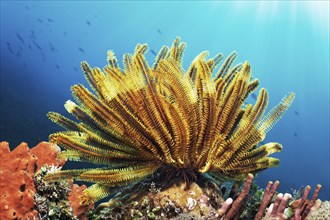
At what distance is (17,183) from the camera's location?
157 inches

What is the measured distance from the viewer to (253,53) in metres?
129

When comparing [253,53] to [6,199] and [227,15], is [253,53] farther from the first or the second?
[6,199]

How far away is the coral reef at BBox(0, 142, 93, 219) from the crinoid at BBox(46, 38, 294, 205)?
29cm

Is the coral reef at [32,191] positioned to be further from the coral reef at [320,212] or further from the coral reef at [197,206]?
the coral reef at [320,212]

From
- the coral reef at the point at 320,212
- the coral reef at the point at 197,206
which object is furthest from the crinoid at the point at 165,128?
the coral reef at the point at 320,212

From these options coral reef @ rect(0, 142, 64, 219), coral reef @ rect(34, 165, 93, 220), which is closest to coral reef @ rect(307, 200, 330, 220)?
coral reef @ rect(34, 165, 93, 220)

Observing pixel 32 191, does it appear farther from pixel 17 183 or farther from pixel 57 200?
pixel 57 200

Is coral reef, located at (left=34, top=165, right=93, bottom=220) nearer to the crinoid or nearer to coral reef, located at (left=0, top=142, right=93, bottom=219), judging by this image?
coral reef, located at (left=0, top=142, right=93, bottom=219)

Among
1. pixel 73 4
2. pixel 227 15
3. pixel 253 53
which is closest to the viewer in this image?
pixel 227 15

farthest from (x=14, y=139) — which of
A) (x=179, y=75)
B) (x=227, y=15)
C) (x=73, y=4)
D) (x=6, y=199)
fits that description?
(x=73, y=4)

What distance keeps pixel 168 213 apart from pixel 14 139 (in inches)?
563

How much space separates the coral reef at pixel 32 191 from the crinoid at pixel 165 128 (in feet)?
0.94

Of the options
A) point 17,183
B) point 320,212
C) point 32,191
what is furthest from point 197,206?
point 17,183

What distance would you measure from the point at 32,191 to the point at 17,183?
21 cm
